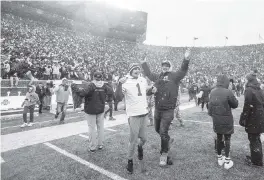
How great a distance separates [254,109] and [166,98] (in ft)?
5.72

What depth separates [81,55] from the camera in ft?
107

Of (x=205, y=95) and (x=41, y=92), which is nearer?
(x=205, y=95)

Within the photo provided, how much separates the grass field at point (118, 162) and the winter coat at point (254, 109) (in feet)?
2.57

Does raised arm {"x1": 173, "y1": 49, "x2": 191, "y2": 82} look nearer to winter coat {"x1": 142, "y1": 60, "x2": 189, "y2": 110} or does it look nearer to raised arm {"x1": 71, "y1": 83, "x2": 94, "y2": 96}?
winter coat {"x1": 142, "y1": 60, "x2": 189, "y2": 110}

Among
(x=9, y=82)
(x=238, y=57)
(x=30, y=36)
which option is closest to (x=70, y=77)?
(x=9, y=82)

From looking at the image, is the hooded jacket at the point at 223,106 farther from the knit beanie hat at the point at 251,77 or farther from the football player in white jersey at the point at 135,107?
the football player in white jersey at the point at 135,107

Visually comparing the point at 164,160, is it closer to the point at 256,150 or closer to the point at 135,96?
the point at 135,96

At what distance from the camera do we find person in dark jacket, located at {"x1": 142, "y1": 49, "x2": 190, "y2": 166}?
4434 mm

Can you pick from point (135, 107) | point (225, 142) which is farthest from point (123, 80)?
point (225, 142)

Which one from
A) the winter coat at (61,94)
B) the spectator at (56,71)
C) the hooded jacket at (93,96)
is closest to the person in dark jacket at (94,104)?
the hooded jacket at (93,96)

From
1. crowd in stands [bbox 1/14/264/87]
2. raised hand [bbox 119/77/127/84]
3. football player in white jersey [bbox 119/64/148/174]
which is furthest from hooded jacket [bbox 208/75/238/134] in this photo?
crowd in stands [bbox 1/14/264/87]

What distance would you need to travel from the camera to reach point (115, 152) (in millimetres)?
5367

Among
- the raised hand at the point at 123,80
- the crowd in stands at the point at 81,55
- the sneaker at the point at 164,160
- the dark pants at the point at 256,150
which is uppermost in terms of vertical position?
the crowd in stands at the point at 81,55

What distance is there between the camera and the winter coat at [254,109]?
4.39 m
